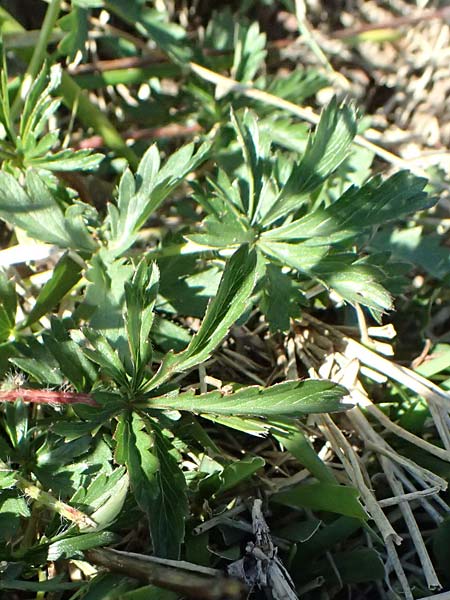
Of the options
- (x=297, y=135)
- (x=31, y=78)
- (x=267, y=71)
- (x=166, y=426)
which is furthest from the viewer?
(x=267, y=71)

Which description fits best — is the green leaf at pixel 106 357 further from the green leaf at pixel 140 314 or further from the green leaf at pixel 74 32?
the green leaf at pixel 74 32

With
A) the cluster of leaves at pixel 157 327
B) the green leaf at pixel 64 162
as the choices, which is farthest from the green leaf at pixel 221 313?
the green leaf at pixel 64 162

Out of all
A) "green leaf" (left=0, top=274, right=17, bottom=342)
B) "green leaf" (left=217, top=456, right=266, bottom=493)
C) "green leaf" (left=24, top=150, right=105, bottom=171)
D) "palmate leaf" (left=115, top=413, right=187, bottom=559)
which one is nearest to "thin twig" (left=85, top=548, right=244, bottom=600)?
"palmate leaf" (left=115, top=413, right=187, bottom=559)

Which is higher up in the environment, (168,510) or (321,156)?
(321,156)

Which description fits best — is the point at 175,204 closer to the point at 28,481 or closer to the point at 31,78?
the point at 31,78

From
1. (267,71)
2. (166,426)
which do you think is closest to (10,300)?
(166,426)

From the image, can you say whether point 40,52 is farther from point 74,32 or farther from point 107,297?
point 107,297

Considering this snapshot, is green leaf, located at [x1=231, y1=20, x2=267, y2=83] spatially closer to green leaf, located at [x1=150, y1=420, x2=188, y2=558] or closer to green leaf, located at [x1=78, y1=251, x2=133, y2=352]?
green leaf, located at [x1=78, y1=251, x2=133, y2=352]

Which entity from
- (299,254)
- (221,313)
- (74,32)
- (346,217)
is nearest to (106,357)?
(221,313)
